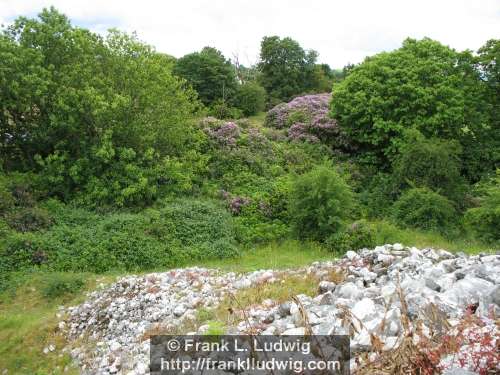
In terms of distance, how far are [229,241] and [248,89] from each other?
23.5 meters

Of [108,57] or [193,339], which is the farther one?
[108,57]

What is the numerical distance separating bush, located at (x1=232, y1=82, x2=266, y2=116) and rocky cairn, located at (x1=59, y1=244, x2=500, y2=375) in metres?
27.2

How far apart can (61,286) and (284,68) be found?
3675cm

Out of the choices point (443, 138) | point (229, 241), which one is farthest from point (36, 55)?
point (443, 138)

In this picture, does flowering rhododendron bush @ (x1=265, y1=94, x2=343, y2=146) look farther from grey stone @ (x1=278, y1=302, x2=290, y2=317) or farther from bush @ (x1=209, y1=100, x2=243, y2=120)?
grey stone @ (x1=278, y1=302, x2=290, y2=317)

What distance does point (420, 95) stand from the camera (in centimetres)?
2277

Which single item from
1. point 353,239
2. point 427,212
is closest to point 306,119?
point 427,212

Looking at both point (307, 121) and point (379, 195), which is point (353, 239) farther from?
point (307, 121)

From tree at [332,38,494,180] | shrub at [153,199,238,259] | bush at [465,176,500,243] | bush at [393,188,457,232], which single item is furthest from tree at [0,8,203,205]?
bush at [465,176,500,243]

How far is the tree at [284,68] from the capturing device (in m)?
44.4

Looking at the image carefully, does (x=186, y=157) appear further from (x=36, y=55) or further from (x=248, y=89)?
(x=248, y=89)

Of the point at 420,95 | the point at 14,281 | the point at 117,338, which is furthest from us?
the point at 420,95

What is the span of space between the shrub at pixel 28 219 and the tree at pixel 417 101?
16.9 metres

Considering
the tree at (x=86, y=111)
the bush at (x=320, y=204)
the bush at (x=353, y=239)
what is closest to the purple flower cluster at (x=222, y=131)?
the tree at (x=86, y=111)
